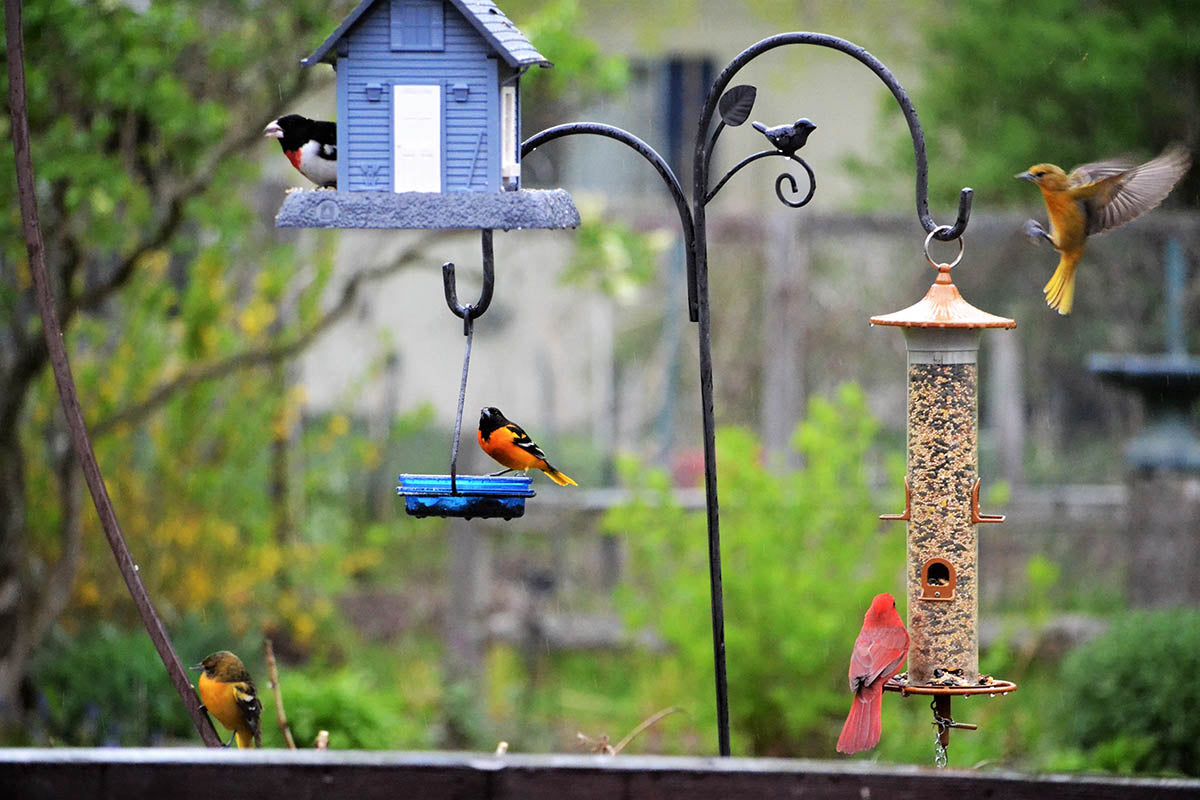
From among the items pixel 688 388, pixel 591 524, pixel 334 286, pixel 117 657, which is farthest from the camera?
pixel 334 286

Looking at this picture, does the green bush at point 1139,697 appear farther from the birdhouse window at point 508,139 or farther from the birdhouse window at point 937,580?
the birdhouse window at point 508,139

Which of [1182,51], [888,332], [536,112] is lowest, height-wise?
[888,332]

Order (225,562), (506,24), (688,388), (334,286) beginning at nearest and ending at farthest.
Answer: (506,24), (225,562), (688,388), (334,286)

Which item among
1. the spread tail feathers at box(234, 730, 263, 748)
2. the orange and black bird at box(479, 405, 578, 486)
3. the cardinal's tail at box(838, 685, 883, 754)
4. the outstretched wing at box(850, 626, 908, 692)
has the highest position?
the orange and black bird at box(479, 405, 578, 486)

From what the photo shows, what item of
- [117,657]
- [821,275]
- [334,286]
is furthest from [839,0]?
[117,657]

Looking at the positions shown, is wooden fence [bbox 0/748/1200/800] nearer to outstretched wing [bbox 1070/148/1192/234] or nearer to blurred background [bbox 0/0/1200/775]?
outstretched wing [bbox 1070/148/1192/234]

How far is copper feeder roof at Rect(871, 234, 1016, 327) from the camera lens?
2.71 metres

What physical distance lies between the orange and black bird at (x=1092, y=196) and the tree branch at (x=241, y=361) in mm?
3451

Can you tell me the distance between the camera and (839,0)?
33.8 ft

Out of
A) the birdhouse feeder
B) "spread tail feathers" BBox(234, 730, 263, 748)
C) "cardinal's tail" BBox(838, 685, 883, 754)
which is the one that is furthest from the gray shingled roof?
"spread tail feathers" BBox(234, 730, 263, 748)

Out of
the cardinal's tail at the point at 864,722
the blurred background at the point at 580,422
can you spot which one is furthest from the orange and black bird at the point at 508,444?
the blurred background at the point at 580,422

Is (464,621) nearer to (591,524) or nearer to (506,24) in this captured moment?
(591,524)

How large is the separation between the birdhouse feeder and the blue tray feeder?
2.70 feet

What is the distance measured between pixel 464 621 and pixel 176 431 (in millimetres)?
1652
